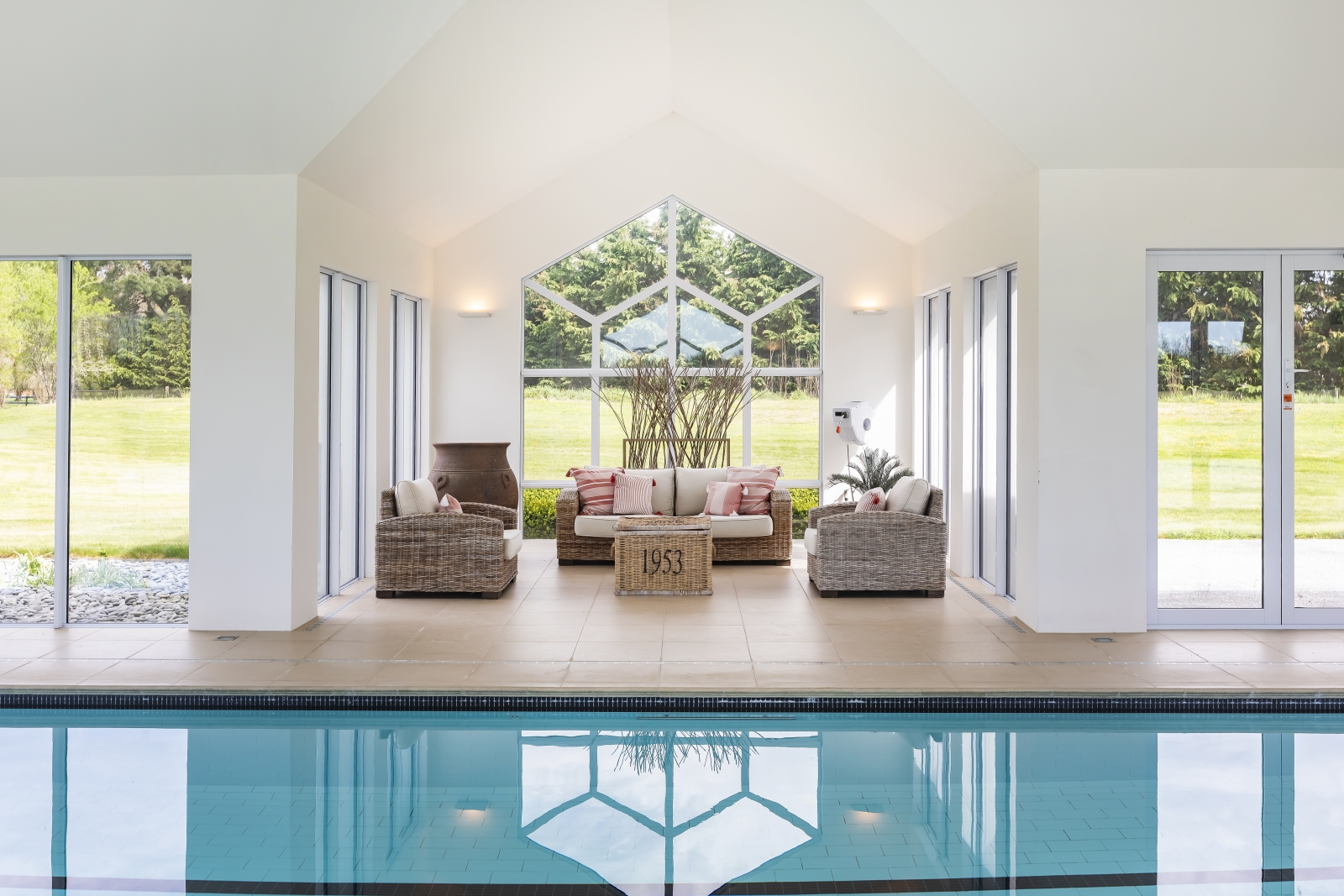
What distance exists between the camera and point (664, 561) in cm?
871

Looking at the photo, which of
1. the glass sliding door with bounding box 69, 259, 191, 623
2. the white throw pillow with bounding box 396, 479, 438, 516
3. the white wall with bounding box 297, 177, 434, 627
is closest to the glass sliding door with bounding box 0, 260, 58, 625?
the glass sliding door with bounding box 69, 259, 191, 623

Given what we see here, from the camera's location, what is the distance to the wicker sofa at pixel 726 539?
10.1 metres

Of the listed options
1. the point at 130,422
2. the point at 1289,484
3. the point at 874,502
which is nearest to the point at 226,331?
the point at 130,422

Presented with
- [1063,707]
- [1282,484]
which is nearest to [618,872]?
[1063,707]

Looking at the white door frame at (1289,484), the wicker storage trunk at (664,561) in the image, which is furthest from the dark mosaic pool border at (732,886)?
the wicker storage trunk at (664,561)

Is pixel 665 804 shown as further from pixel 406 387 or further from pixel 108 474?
pixel 406 387

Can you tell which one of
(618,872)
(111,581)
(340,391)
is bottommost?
(618,872)

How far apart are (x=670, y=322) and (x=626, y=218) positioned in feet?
4.04

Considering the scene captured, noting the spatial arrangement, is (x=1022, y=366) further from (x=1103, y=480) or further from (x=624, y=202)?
(x=624, y=202)

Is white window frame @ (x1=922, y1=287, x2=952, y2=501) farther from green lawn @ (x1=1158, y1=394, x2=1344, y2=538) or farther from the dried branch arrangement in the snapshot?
green lawn @ (x1=1158, y1=394, x2=1344, y2=538)

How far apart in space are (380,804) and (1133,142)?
5.84 meters

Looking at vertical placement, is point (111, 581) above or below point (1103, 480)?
below

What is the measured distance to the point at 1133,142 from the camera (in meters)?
6.85

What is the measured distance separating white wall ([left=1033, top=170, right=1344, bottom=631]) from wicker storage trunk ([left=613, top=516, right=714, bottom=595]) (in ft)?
8.92
